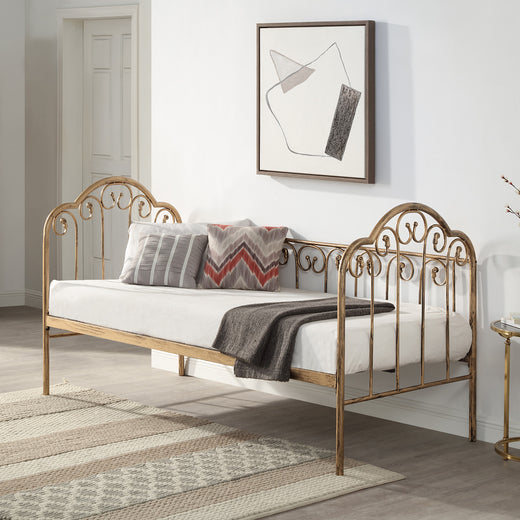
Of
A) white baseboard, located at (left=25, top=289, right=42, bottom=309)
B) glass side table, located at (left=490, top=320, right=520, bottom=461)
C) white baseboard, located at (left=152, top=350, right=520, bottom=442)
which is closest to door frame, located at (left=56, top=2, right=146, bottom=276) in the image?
white baseboard, located at (left=25, top=289, right=42, bottom=309)

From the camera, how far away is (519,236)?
3559mm

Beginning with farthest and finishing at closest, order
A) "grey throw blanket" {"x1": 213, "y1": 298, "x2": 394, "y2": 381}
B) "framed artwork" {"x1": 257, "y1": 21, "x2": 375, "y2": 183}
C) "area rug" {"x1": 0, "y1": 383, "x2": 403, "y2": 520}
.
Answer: "framed artwork" {"x1": 257, "y1": 21, "x2": 375, "y2": 183} → "grey throw blanket" {"x1": 213, "y1": 298, "x2": 394, "y2": 381} → "area rug" {"x1": 0, "y1": 383, "x2": 403, "y2": 520}

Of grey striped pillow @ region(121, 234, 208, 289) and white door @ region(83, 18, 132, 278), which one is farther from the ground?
white door @ region(83, 18, 132, 278)

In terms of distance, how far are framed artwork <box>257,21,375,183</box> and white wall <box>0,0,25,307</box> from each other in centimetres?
291

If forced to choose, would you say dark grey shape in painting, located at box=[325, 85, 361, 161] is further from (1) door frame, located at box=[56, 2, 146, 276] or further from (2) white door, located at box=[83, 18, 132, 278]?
(1) door frame, located at box=[56, 2, 146, 276]

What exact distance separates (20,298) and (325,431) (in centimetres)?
367

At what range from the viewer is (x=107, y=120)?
6.34 meters

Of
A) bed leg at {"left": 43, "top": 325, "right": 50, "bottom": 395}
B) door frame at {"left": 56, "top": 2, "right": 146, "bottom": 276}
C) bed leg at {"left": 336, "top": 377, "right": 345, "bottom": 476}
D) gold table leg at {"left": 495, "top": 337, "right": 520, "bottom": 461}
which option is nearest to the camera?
bed leg at {"left": 336, "top": 377, "right": 345, "bottom": 476}

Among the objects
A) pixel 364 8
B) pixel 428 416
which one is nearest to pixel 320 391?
pixel 428 416

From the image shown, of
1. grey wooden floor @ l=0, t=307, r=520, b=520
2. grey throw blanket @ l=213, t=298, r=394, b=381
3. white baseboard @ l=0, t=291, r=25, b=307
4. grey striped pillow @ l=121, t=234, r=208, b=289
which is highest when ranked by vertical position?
grey striped pillow @ l=121, t=234, r=208, b=289

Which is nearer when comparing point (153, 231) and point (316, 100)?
point (316, 100)

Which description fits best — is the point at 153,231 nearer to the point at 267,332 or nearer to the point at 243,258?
the point at 243,258

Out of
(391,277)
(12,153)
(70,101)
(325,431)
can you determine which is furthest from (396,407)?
(12,153)

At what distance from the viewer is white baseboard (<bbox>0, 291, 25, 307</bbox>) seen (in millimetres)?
6871
